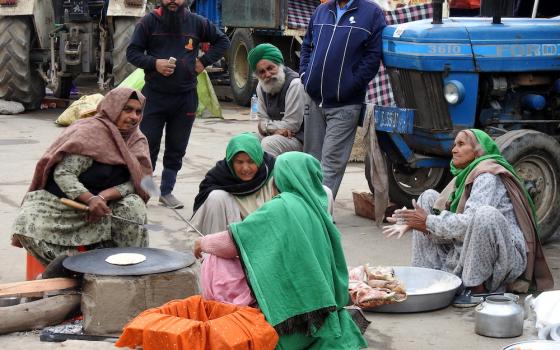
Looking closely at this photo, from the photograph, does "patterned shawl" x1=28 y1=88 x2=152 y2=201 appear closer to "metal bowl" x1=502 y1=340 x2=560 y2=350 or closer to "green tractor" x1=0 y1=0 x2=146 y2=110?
"metal bowl" x1=502 y1=340 x2=560 y2=350

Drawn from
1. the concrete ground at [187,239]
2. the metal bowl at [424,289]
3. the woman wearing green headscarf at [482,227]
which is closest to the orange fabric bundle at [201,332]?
the concrete ground at [187,239]

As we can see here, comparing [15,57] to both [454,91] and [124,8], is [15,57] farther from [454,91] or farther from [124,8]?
[454,91]

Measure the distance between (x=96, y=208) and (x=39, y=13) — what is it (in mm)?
9373

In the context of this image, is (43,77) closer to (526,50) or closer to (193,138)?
(193,138)

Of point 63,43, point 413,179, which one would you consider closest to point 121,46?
point 63,43

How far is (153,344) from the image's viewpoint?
4297 millimetres

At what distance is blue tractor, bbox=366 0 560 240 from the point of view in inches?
281

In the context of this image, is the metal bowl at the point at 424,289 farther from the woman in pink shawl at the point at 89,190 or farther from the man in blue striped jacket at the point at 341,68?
the man in blue striped jacket at the point at 341,68

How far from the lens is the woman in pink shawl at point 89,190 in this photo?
18.3 feet

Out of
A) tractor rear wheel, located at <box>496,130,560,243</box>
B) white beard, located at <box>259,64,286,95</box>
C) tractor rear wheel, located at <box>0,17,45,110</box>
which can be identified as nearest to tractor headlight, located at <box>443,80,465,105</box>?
tractor rear wheel, located at <box>496,130,560,243</box>

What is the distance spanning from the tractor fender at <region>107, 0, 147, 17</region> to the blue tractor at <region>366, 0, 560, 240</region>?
653cm

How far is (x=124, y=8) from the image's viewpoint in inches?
534

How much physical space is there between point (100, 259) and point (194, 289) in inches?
19.3

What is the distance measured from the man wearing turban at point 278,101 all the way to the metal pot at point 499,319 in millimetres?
2679
